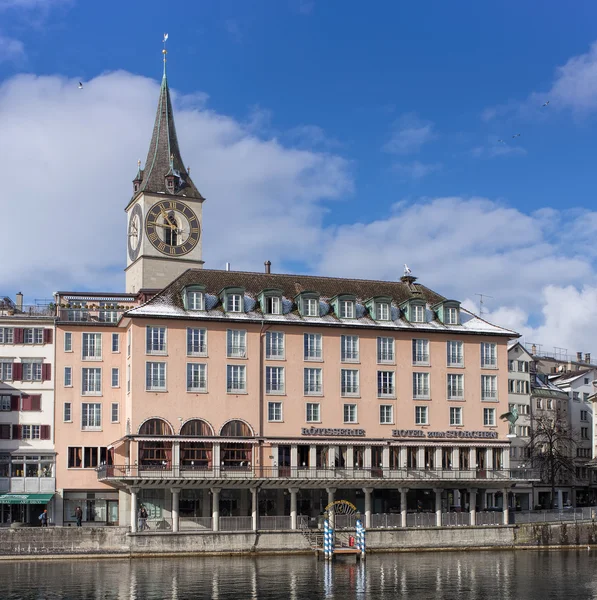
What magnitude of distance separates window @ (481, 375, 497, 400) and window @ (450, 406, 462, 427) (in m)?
2.57

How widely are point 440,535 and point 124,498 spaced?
25.0m

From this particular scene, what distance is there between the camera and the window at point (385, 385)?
9175 cm

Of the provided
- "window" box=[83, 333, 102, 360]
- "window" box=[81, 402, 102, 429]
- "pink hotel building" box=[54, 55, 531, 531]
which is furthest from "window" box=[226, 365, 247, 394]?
"window" box=[83, 333, 102, 360]

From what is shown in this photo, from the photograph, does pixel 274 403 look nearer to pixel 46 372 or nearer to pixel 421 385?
pixel 421 385

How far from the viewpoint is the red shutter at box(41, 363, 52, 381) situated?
306 feet

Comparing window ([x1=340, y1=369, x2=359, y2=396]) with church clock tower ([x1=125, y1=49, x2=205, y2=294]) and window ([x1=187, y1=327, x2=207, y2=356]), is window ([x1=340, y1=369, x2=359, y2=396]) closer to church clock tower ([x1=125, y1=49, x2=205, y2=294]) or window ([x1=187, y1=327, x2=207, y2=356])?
window ([x1=187, y1=327, x2=207, y2=356])

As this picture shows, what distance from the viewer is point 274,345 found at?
88938 millimetres

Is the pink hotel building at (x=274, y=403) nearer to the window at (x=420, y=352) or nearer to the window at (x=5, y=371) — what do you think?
the window at (x=420, y=352)

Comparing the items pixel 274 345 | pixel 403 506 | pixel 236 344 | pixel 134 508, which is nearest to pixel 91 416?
pixel 134 508

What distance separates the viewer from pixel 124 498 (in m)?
89.3

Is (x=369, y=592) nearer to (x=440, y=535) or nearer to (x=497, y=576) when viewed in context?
(x=497, y=576)

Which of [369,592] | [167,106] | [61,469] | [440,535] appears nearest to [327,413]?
[440,535]

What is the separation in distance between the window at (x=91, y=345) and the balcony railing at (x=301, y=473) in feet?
36.2

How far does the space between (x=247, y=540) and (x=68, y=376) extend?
2156 centimetres
